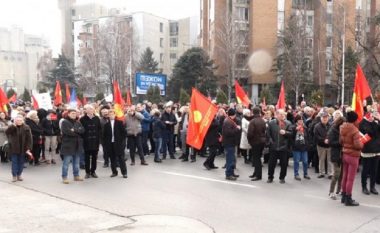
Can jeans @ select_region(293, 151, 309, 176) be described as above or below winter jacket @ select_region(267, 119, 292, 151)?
below

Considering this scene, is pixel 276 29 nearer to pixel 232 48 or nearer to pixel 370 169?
pixel 232 48

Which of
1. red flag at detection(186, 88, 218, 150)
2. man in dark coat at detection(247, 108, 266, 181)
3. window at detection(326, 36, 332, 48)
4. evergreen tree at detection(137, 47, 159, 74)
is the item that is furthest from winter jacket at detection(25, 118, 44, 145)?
evergreen tree at detection(137, 47, 159, 74)

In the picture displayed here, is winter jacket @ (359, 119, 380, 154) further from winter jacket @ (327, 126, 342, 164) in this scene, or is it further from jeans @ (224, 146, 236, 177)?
jeans @ (224, 146, 236, 177)

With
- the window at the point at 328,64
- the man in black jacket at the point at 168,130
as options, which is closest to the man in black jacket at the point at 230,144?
the man in black jacket at the point at 168,130

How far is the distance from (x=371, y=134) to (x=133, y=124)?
22.7 feet

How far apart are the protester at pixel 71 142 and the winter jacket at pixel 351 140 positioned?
617 centimetres

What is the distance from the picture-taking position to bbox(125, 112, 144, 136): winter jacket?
45.3ft

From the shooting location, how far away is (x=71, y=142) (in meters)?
11.0

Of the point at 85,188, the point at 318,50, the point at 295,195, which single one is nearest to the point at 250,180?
the point at 295,195

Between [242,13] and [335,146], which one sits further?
[242,13]

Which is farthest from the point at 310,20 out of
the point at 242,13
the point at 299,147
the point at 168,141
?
the point at 299,147

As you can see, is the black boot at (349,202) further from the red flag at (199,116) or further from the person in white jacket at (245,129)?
the person in white jacket at (245,129)

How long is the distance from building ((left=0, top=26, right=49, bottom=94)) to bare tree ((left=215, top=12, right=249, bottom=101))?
65.6m

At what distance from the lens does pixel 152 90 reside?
1388 inches
